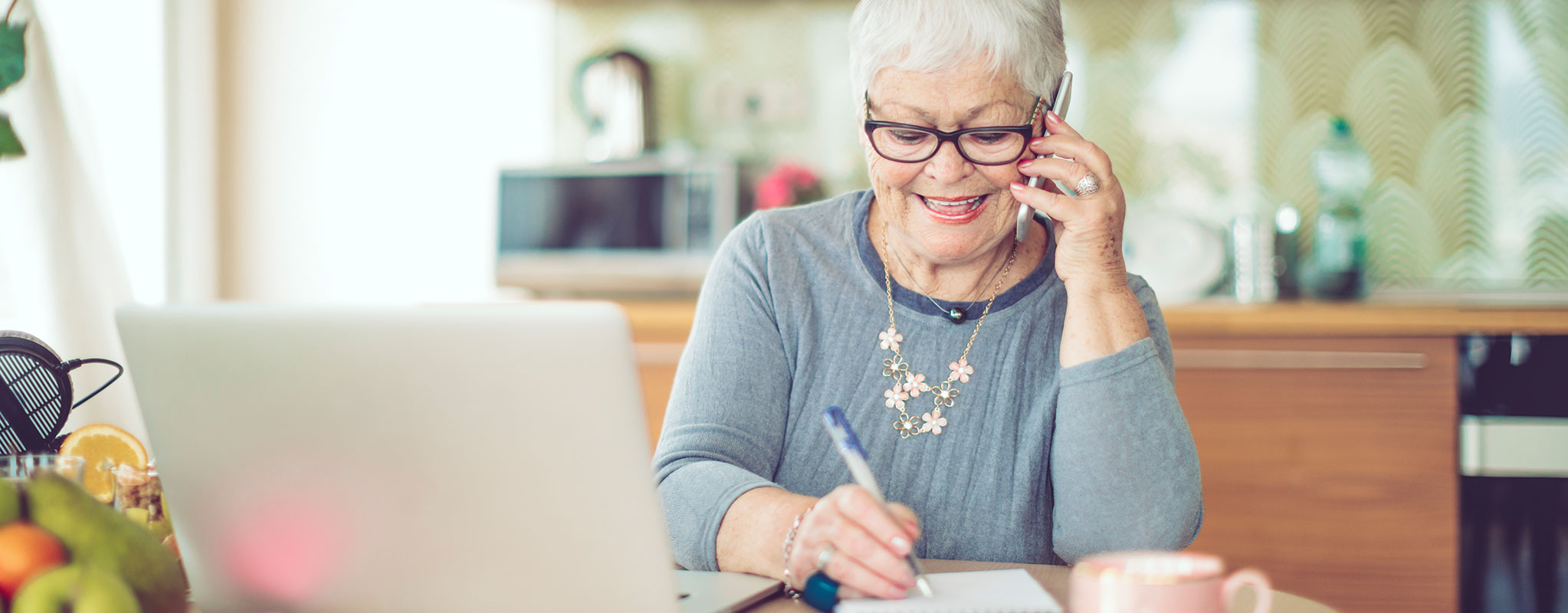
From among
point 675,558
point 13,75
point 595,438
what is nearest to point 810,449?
point 675,558

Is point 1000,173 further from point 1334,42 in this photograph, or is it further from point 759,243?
point 1334,42

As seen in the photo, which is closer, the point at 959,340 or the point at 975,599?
the point at 975,599

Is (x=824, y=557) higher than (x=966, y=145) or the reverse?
→ the reverse

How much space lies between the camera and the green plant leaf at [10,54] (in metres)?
0.87

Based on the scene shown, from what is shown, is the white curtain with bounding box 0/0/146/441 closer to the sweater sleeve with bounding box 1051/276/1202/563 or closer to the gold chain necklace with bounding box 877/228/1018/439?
the gold chain necklace with bounding box 877/228/1018/439

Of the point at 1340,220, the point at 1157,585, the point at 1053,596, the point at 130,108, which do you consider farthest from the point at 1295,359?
the point at 130,108

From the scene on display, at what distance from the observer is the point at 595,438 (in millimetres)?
584

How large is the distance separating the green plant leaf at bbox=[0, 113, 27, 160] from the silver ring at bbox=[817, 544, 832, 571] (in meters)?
0.72

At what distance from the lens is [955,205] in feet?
3.75

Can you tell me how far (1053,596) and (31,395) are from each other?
33.9 inches

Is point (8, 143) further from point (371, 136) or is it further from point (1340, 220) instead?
point (1340, 220)

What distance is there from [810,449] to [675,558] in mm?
226

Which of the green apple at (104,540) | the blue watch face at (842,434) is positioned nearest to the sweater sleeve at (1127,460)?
the blue watch face at (842,434)

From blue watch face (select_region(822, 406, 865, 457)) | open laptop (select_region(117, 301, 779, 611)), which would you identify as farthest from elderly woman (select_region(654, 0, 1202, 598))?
open laptop (select_region(117, 301, 779, 611))
